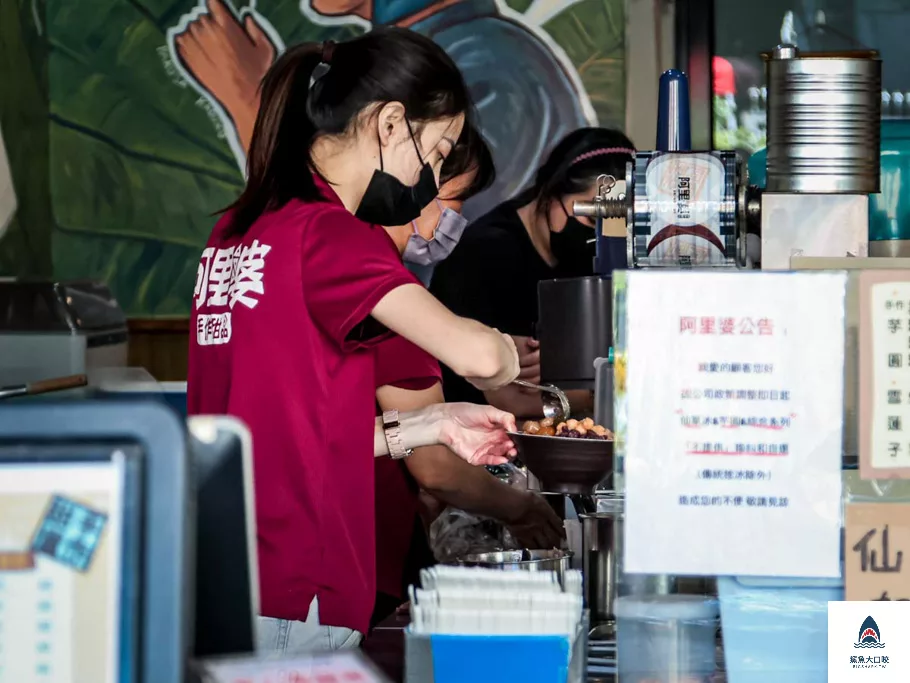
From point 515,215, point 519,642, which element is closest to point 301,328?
point 519,642

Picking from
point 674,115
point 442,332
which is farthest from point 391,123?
point 674,115

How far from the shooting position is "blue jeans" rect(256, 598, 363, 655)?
1.92 meters

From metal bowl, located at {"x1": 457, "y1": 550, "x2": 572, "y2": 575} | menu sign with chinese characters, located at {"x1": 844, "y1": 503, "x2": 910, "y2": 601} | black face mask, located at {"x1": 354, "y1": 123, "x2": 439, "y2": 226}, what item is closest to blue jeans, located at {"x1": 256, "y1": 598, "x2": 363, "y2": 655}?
metal bowl, located at {"x1": 457, "y1": 550, "x2": 572, "y2": 575}

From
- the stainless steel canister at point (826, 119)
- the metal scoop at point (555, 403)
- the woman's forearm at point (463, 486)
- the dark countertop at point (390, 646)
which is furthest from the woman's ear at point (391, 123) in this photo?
the stainless steel canister at point (826, 119)

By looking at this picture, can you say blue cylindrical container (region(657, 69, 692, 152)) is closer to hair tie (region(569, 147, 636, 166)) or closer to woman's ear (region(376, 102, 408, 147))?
woman's ear (region(376, 102, 408, 147))

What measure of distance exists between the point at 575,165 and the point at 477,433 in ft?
5.12

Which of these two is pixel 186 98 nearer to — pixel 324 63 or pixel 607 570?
pixel 324 63

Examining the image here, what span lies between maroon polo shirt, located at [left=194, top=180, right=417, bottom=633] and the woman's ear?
1.67ft

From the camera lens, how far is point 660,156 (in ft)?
4.75

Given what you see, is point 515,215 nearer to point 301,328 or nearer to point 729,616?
point 301,328

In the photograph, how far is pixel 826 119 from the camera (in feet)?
4.62

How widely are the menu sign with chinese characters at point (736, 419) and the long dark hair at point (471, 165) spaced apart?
237 centimetres

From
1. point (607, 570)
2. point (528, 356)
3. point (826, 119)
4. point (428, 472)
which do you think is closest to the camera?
point (826, 119)

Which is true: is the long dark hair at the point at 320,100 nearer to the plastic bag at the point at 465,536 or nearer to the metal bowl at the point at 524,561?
the plastic bag at the point at 465,536
